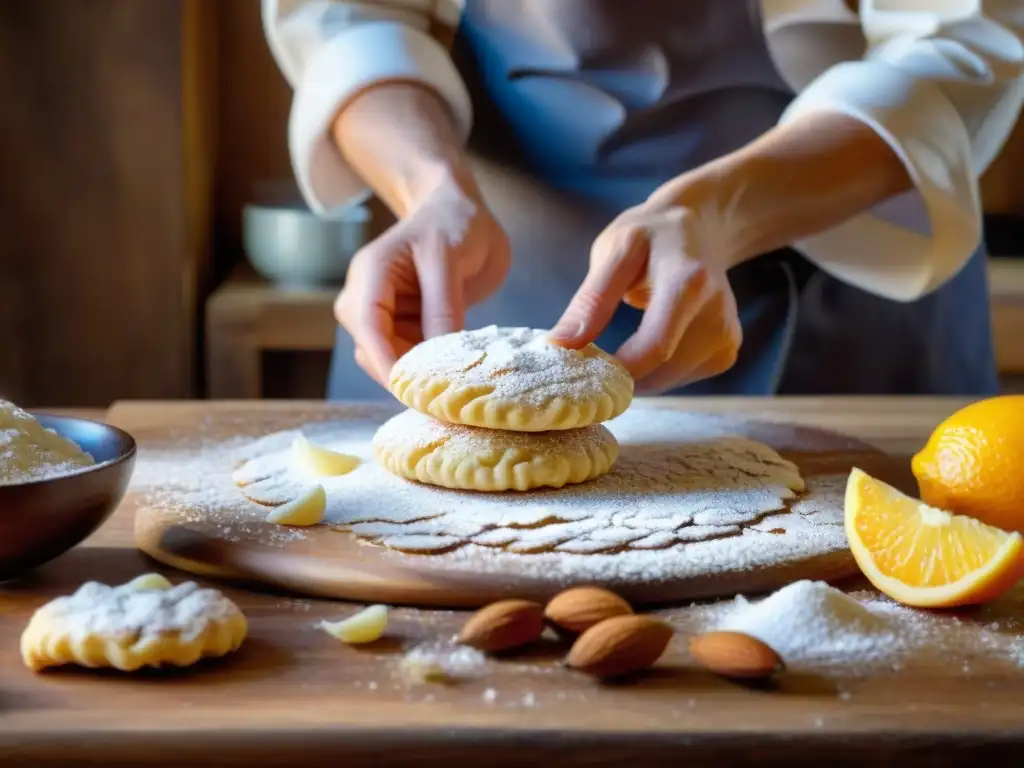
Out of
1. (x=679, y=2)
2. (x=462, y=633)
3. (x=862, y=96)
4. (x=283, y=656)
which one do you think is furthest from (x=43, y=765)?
(x=679, y=2)

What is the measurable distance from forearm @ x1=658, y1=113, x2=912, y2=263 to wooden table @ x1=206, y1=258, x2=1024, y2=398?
1150mm

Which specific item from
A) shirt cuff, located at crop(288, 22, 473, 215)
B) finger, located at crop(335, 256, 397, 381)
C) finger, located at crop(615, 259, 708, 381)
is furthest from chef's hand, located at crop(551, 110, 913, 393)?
shirt cuff, located at crop(288, 22, 473, 215)

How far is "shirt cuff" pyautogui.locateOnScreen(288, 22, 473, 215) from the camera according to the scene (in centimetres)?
167

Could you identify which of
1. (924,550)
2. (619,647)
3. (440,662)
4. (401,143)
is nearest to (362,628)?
(440,662)

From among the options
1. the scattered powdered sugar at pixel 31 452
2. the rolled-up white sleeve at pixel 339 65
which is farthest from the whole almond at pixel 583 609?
the rolled-up white sleeve at pixel 339 65

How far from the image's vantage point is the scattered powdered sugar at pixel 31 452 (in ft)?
2.92

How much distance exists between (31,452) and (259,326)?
1.74 metres

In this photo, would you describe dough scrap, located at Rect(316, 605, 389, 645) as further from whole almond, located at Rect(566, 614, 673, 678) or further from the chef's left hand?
the chef's left hand

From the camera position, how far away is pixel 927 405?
65.4 inches

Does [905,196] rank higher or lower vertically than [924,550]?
higher

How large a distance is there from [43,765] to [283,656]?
16 cm

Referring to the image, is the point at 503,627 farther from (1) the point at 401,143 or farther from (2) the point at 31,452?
(1) the point at 401,143

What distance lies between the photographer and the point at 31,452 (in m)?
0.92

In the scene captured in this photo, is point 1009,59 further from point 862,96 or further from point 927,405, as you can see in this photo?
point 927,405
